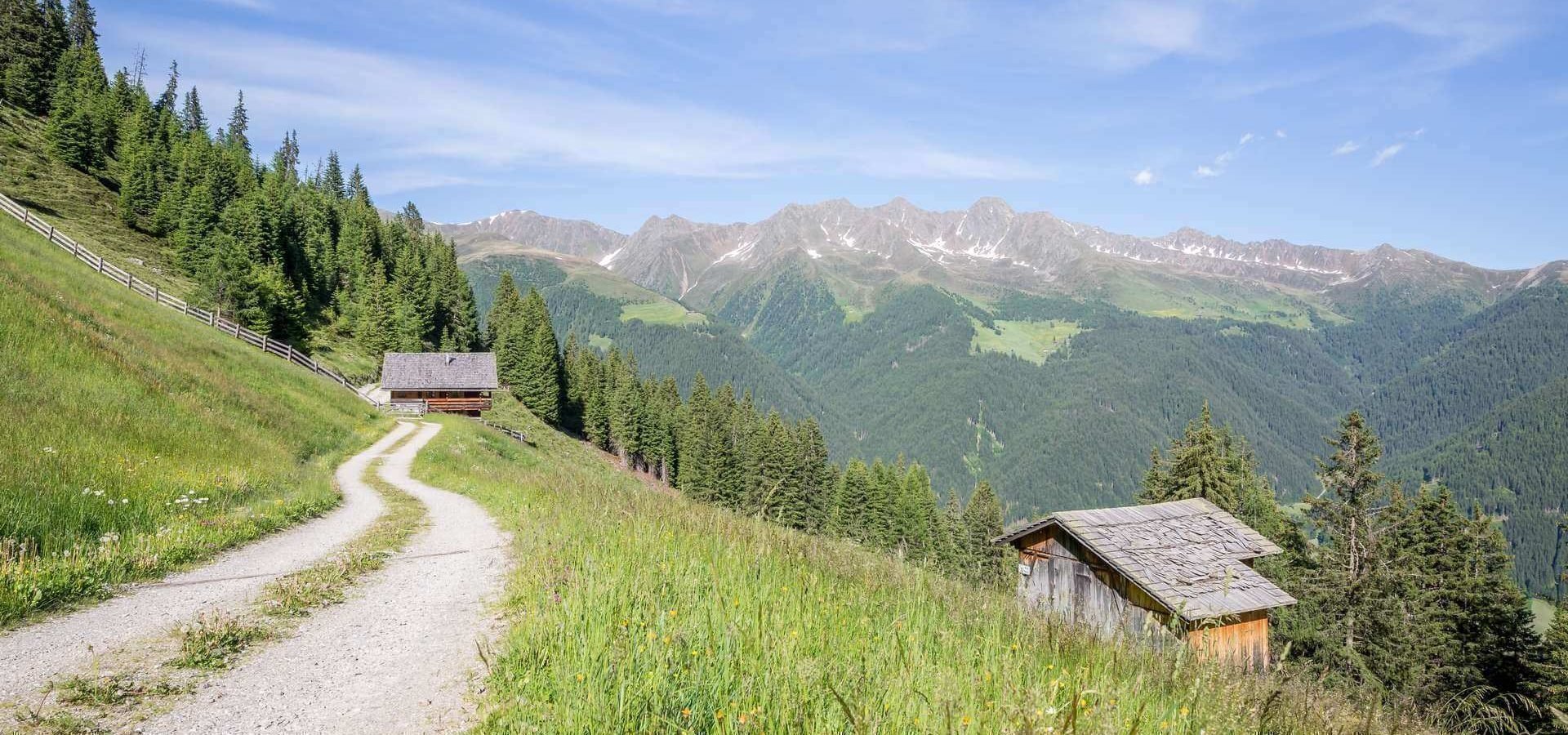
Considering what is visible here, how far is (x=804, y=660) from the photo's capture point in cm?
452

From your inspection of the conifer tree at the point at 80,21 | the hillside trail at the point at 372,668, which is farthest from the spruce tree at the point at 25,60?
A: the hillside trail at the point at 372,668

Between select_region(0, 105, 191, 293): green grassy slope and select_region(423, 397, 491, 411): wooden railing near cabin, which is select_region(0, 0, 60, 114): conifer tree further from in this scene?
select_region(423, 397, 491, 411): wooden railing near cabin

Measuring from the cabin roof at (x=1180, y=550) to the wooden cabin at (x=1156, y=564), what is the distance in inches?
1.4

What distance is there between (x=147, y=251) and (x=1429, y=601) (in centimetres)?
9433

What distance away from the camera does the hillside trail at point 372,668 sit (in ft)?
15.8

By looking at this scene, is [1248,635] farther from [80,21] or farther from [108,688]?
[80,21]

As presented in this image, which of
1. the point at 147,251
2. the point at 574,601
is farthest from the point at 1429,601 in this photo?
the point at 147,251

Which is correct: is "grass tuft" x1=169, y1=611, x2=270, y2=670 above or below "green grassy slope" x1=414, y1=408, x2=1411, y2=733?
below

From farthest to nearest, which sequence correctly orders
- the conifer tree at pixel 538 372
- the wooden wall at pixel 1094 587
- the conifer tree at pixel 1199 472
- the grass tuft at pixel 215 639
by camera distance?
the conifer tree at pixel 538 372 → the conifer tree at pixel 1199 472 → the wooden wall at pixel 1094 587 → the grass tuft at pixel 215 639

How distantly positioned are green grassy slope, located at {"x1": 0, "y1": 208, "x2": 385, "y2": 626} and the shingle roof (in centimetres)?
2969

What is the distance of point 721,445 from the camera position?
73750 mm

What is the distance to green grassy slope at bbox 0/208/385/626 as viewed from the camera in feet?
27.1

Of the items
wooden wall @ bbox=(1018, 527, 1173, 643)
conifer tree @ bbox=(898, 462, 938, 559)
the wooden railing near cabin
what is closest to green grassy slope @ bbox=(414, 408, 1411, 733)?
wooden wall @ bbox=(1018, 527, 1173, 643)

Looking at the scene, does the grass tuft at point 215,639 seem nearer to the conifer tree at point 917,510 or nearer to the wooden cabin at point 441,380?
the wooden cabin at point 441,380
